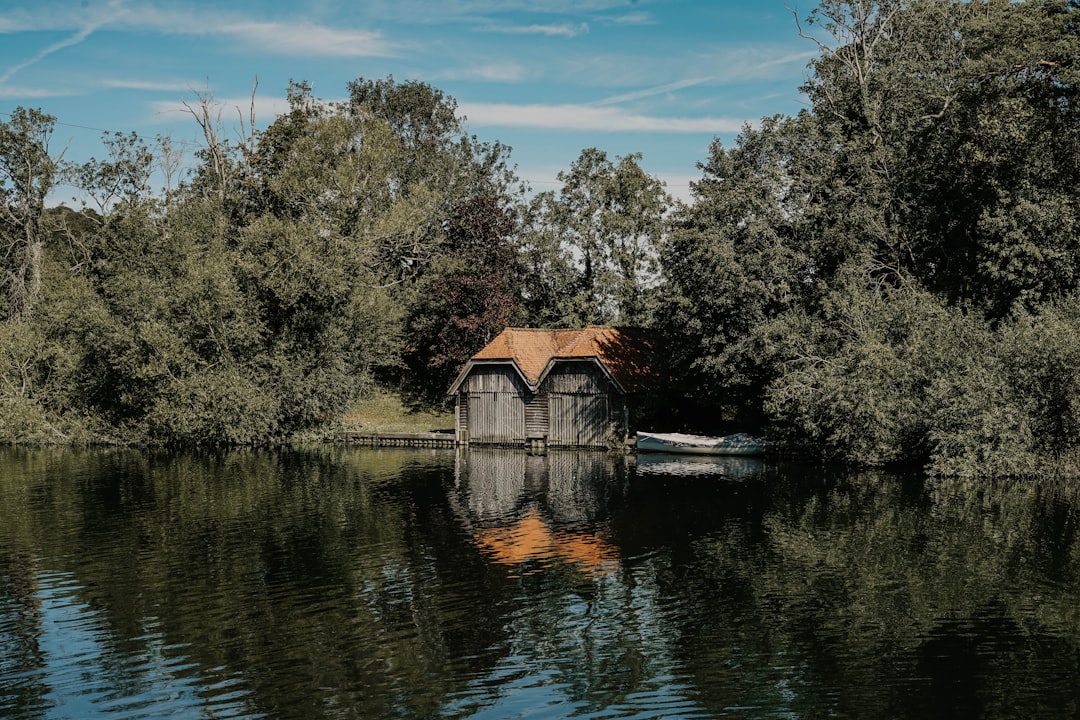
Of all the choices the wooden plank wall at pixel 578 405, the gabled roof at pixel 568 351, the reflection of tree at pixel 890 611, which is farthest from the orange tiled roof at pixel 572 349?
the reflection of tree at pixel 890 611

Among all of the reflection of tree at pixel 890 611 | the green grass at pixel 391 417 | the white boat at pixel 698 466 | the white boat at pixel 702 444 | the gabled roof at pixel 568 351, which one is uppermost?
the gabled roof at pixel 568 351

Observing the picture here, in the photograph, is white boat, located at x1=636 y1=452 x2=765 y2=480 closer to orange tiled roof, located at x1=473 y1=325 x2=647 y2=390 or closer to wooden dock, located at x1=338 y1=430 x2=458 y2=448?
orange tiled roof, located at x1=473 y1=325 x2=647 y2=390

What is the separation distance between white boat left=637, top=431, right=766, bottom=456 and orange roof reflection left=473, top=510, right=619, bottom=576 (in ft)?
72.0

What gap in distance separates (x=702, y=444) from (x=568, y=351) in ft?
32.6

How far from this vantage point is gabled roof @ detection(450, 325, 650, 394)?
187 feet

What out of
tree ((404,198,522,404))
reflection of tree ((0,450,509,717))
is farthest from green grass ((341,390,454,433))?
reflection of tree ((0,450,509,717))

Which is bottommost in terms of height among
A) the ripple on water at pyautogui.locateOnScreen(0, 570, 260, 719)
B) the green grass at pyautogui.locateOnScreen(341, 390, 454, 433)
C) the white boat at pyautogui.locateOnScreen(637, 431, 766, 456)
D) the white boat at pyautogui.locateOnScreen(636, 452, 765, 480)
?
the ripple on water at pyautogui.locateOnScreen(0, 570, 260, 719)

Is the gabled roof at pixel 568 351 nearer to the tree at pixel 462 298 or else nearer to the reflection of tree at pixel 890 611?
the tree at pixel 462 298

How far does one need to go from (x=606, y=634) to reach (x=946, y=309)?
3388 centimetres

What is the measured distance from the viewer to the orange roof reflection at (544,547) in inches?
1024

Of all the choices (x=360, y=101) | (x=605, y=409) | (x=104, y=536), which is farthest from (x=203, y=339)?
(x=360, y=101)

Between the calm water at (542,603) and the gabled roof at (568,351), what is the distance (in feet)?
60.1

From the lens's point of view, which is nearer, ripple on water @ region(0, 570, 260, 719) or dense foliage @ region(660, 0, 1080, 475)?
ripple on water @ region(0, 570, 260, 719)

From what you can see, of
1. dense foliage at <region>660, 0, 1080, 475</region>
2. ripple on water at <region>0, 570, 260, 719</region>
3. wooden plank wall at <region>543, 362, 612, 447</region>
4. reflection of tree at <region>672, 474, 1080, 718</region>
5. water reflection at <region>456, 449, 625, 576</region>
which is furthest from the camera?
wooden plank wall at <region>543, 362, 612, 447</region>
